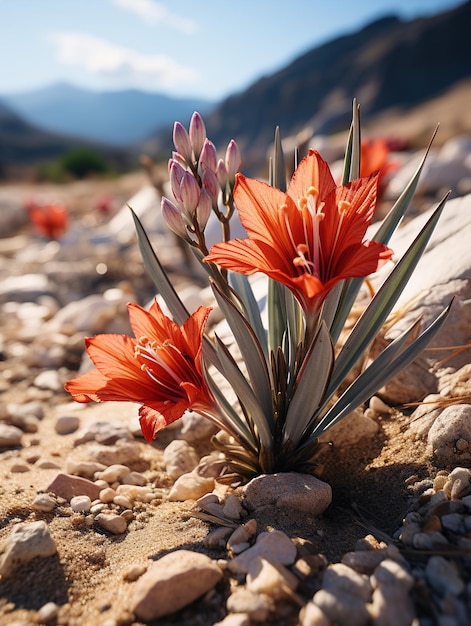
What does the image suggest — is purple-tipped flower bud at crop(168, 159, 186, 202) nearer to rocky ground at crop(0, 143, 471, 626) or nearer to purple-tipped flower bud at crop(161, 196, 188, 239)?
purple-tipped flower bud at crop(161, 196, 188, 239)

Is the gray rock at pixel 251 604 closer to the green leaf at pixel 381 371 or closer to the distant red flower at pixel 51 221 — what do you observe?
the green leaf at pixel 381 371

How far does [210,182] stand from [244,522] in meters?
0.96

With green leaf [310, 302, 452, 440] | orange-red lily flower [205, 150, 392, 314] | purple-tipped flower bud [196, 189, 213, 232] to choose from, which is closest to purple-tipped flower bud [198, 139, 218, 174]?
purple-tipped flower bud [196, 189, 213, 232]

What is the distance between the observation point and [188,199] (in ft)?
5.02

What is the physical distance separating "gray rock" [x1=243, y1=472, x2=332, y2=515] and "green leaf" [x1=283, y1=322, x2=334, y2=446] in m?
0.12

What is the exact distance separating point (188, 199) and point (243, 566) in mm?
937

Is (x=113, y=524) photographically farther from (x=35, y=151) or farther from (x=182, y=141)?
(x=35, y=151)

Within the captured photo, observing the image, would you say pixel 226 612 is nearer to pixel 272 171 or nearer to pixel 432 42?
pixel 272 171

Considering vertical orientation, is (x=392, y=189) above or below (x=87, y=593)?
above

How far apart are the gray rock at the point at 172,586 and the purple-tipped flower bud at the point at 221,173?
102 centimetres

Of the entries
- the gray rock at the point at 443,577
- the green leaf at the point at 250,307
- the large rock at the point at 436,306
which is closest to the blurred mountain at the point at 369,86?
the large rock at the point at 436,306

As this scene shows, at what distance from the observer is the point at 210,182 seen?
1.61 m

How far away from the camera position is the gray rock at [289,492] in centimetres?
157

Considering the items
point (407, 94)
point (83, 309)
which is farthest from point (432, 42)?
point (83, 309)
